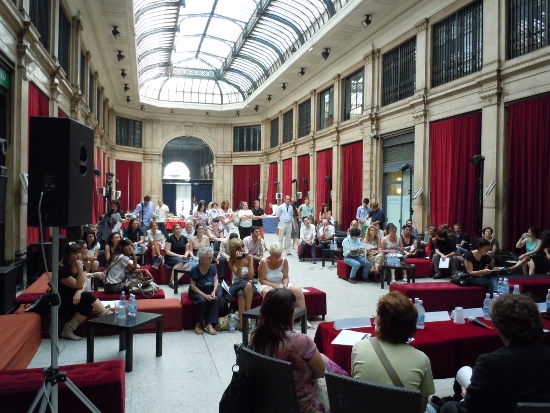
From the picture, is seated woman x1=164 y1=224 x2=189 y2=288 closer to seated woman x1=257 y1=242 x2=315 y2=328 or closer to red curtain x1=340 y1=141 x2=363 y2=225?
seated woman x1=257 y1=242 x2=315 y2=328

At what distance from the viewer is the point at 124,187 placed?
2681cm

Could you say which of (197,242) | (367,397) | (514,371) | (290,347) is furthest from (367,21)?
(367,397)

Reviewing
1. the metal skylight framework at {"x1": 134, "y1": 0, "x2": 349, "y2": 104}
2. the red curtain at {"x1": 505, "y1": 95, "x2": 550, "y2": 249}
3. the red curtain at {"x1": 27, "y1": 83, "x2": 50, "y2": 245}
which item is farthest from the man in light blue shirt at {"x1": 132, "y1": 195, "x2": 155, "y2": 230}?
the red curtain at {"x1": 505, "y1": 95, "x2": 550, "y2": 249}

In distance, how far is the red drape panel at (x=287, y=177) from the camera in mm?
23997

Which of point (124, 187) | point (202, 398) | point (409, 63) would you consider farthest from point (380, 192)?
point (124, 187)

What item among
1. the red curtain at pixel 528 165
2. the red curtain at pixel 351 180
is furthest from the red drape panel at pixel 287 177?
→ the red curtain at pixel 528 165

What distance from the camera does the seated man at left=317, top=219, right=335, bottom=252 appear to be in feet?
42.8

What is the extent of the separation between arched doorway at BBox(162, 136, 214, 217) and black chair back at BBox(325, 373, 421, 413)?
24465mm

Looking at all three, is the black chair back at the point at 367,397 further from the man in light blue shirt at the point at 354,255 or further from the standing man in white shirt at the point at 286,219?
the standing man in white shirt at the point at 286,219

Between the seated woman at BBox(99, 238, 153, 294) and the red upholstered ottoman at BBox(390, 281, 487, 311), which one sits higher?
the seated woman at BBox(99, 238, 153, 294)

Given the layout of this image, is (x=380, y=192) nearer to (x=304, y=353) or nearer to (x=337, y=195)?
(x=337, y=195)

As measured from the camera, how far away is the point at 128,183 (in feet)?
88.6

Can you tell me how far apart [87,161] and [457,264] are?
906cm

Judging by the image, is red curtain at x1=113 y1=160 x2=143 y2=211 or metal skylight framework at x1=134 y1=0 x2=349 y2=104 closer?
metal skylight framework at x1=134 y1=0 x2=349 y2=104
